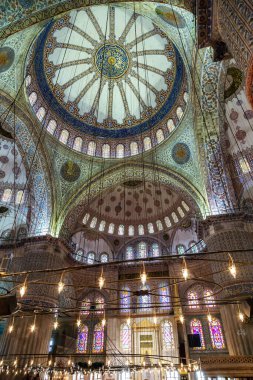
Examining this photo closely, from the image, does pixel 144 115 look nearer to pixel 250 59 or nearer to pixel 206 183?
pixel 206 183

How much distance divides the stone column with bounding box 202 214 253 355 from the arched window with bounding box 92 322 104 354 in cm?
853

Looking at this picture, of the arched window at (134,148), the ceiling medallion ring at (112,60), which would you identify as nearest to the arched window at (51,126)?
the ceiling medallion ring at (112,60)

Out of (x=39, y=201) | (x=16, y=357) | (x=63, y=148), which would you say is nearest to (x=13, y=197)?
(x=39, y=201)

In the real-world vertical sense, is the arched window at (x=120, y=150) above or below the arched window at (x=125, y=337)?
above

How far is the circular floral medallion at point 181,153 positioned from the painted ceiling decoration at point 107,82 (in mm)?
1104

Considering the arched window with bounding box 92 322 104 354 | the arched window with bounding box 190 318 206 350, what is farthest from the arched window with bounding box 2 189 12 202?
the arched window with bounding box 190 318 206 350

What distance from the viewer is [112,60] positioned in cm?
1416

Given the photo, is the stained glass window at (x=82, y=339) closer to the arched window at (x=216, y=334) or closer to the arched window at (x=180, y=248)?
the arched window at (x=216, y=334)

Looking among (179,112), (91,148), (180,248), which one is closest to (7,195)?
(91,148)

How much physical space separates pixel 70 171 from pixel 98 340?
10240 mm

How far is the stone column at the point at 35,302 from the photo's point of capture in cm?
937

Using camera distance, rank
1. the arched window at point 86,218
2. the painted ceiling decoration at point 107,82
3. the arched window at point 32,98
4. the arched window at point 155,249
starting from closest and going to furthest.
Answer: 1. the arched window at point 32,98
2. the painted ceiling decoration at point 107,82
3. the arched window at point 86,218
4. the arched window at point 155,249

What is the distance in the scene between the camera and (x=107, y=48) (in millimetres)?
13773

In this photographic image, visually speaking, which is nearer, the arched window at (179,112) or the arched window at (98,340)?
the arched window at (179,112)
